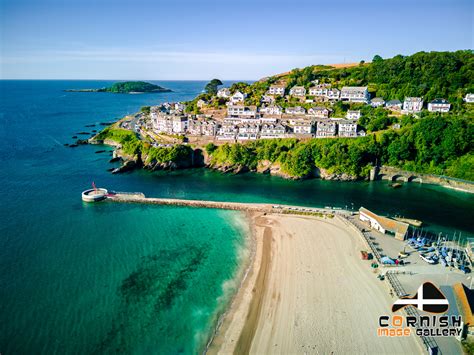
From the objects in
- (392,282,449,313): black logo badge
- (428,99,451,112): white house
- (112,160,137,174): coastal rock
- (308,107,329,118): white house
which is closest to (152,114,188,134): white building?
(112,160,137,174): coastal rock

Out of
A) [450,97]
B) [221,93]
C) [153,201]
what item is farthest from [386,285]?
[221,93]

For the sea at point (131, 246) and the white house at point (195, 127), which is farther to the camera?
the white house at point (195, 127)

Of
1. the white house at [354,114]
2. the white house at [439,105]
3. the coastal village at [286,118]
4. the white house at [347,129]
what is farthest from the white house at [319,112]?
the white house at [439,105]

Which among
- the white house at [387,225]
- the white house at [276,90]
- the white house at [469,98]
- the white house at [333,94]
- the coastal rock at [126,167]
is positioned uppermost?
the white house at [276,90]

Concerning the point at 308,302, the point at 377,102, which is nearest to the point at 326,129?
the point at 377,102

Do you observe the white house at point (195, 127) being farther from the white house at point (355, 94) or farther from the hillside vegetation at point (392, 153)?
the white house at point (355, 94)

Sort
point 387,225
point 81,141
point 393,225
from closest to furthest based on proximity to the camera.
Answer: point 393,225
point 387,225
point 81,141

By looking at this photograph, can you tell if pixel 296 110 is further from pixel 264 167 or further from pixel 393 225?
pixel 393 225
